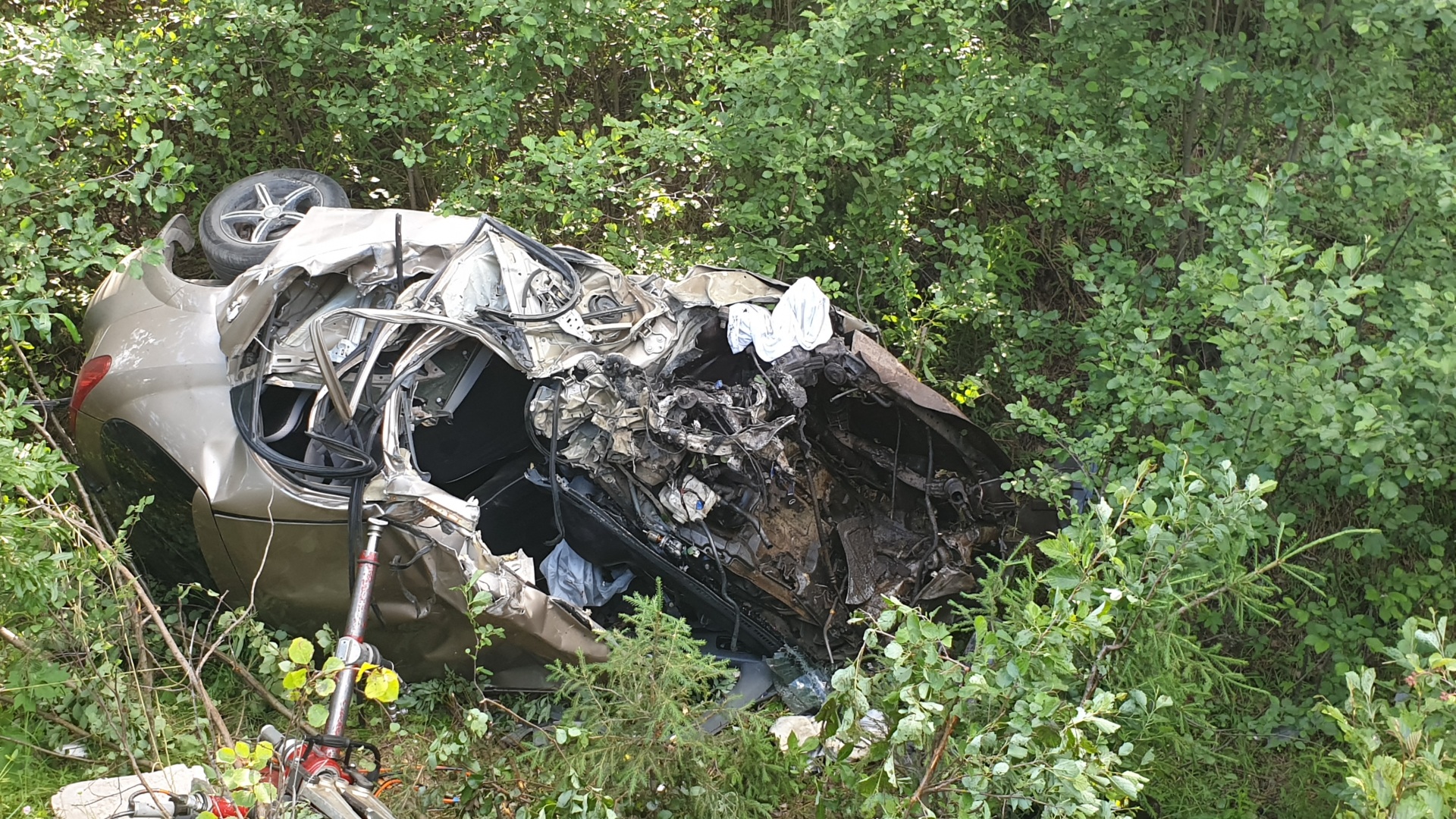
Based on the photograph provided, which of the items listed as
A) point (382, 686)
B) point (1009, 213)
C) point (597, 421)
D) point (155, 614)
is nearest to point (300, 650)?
point (382, 686)

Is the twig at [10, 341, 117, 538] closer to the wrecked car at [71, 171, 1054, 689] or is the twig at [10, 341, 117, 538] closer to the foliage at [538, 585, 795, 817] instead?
the wrecked car at [71, 171, 1054, 689]

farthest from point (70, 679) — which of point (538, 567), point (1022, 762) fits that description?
point (1022, 762)

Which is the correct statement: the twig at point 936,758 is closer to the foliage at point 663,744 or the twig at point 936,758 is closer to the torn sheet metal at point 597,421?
the foliage at point 663,744

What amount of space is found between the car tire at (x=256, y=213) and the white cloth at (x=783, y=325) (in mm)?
2093

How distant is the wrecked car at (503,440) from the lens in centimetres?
344

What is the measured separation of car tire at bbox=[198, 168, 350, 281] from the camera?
4441 millimetres

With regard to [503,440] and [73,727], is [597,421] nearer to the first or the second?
[503,440]

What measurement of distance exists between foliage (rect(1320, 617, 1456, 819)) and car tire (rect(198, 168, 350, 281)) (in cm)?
437

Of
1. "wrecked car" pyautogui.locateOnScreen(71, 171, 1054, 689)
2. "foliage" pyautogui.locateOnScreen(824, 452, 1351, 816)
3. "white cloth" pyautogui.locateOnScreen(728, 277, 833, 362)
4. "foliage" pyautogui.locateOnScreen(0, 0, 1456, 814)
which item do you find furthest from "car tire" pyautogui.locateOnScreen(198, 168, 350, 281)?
"foliage" pyautogui.locateOnScreen(824, 452, 1351, 816)

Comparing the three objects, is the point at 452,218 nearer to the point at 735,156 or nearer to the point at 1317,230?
the point at 735,156

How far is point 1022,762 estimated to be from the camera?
2311 mm

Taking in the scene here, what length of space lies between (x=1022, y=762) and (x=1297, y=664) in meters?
2.56

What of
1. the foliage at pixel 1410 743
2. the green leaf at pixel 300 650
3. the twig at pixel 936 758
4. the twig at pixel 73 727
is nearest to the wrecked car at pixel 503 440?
the twig at pixel 73 727

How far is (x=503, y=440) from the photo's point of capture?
3990 millimetres
